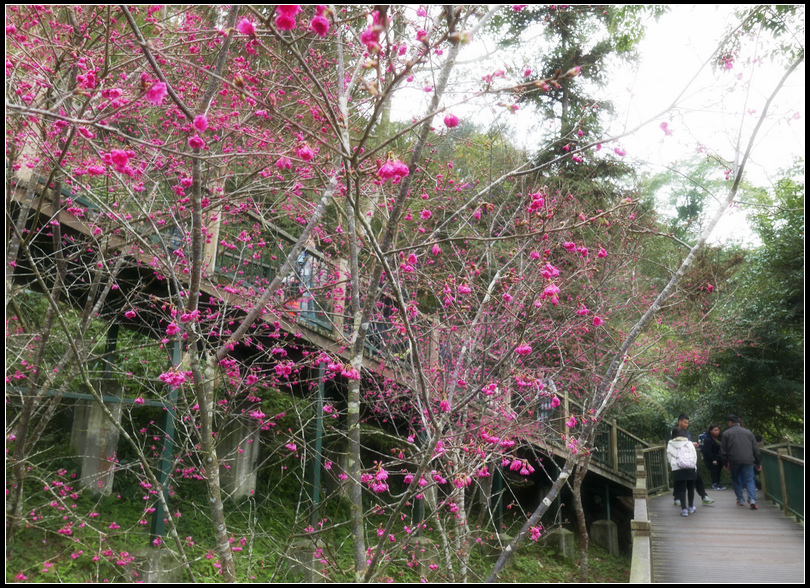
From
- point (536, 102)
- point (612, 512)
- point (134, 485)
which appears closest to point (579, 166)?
point (536, 102)

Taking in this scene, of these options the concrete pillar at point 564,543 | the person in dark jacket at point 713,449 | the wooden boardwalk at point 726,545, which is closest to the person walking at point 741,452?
the wooden boardwalk at point 726,545

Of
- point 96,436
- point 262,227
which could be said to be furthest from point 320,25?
point 96,436

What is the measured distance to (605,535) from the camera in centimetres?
1275

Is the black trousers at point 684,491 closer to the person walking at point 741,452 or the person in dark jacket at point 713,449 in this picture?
the person walking at point 741,452

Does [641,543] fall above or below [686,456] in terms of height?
below

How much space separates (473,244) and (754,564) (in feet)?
21.7

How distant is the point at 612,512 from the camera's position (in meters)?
14.6

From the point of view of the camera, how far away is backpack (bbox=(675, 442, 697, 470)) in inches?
390

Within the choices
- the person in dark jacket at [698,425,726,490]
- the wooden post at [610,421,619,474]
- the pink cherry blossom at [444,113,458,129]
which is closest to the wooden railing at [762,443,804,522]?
the person in dark jacket at [698,425,726,490]

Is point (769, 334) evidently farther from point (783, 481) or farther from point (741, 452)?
point (741, 452)

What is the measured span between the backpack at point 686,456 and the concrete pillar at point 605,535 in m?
3.55

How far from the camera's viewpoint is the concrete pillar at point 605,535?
41.3 feet

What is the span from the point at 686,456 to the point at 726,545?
1721 mm

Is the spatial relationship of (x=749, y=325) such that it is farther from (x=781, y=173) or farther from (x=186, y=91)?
(x=186, y=91)
